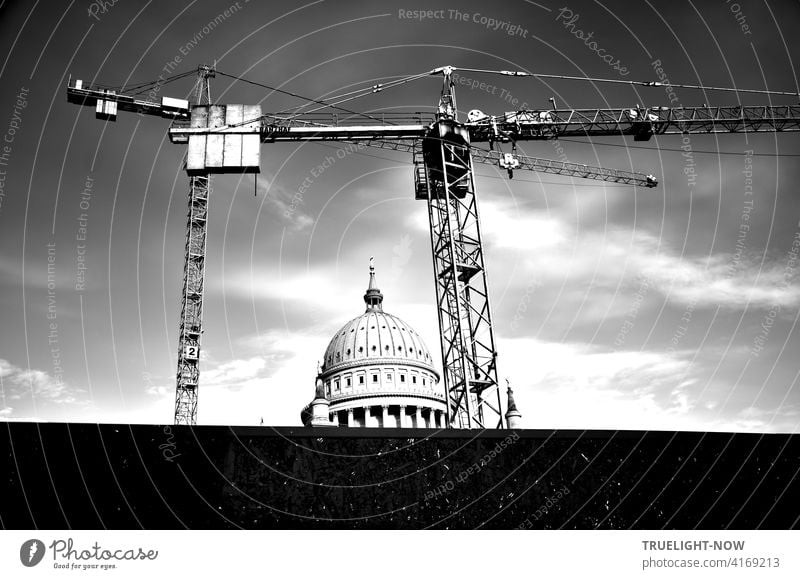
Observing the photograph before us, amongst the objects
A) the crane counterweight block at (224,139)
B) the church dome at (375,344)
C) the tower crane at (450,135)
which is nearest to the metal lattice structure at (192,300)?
the tower crane at (450,135)

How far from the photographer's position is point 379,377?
11869 centimetres

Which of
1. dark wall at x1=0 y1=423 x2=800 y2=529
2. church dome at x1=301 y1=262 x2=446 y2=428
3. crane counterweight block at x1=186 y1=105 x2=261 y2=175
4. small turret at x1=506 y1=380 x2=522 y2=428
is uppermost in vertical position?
church dome at x1=301 y1=262 x2=446 y2=428

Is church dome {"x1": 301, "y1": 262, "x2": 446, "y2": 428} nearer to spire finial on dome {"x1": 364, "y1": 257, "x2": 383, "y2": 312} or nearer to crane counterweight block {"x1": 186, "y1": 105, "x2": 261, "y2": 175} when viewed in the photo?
spire finial on dome {"x1": 364, "y1": 257, "x2": 383, "y2": 312}

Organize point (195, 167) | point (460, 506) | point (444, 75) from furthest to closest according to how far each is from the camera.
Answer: point (444, 75) < point (195, 167) < point (460, 506)

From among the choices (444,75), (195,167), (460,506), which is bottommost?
(460,506)

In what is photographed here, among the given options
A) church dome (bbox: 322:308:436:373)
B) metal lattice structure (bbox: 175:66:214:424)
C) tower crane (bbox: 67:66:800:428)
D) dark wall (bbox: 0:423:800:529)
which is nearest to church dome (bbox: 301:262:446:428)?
church dome (bbox: 322:308:436:373)

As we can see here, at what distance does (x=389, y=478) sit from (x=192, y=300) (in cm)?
5142

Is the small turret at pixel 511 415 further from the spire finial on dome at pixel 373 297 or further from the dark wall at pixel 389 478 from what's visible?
the spire finial on dome at pixel 373 297

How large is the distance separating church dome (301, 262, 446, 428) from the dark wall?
9549 centimetres

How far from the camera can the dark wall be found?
1102 cm

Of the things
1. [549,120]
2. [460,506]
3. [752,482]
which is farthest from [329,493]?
[549,120]

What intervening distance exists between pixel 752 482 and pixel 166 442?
1153cm
